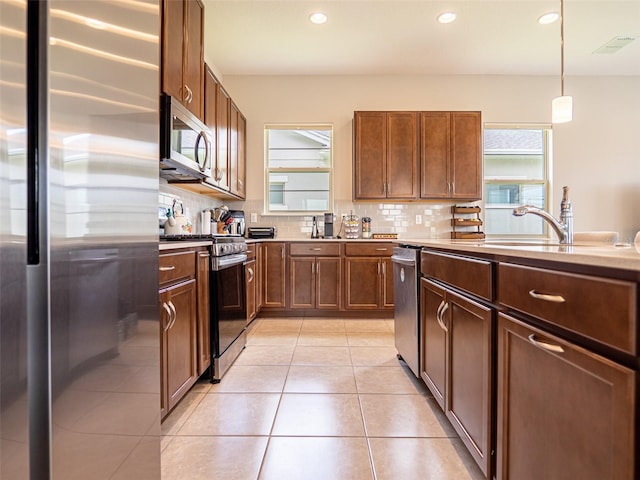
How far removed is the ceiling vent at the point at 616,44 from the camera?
3322mm

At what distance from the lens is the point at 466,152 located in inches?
149

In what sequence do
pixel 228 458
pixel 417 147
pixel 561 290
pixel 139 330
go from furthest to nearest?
pixel 417 147 < pixel 228 458 < pixel 139 330 < pixel 561 290

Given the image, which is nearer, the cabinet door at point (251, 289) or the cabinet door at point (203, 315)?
the cabinet door at point (203, 315)

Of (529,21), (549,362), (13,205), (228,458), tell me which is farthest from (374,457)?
(529,21)

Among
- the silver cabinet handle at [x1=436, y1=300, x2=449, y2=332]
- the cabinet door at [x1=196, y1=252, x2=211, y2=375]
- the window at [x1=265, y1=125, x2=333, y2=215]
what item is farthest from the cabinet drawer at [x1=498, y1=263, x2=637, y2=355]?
the window at [x1=265, y1=125, x2=333, y2=215]

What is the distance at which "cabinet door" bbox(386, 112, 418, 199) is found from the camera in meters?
3.79

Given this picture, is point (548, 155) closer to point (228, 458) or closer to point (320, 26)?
point (320, 26)

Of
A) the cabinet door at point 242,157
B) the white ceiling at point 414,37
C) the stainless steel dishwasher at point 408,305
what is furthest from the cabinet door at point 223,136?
the stainless steel dishwasher at point 408,305

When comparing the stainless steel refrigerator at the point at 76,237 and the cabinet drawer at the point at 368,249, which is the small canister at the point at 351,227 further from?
the stainless steel refrigerator at the point at 76,237

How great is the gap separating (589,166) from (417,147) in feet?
7.63

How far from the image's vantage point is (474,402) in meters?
1.20

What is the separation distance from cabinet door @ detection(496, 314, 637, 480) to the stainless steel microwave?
1.88 m

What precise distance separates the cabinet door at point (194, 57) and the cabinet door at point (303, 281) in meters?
1.79

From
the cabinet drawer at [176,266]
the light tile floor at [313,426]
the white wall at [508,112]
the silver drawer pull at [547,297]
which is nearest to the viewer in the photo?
the silver drawer pull at [547,297]
